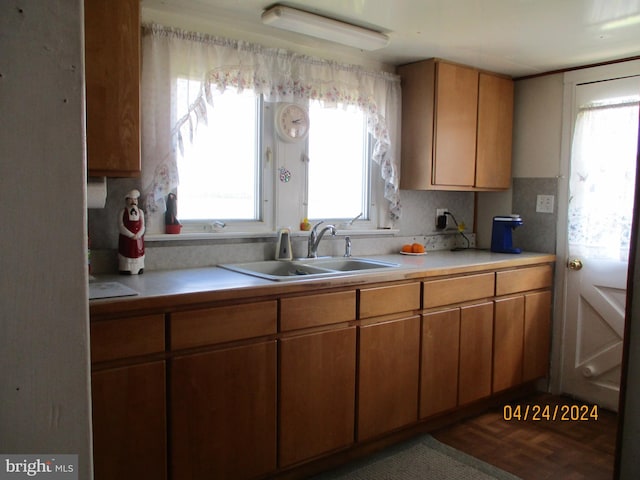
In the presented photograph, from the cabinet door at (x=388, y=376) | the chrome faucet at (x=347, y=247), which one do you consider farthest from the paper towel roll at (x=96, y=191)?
the chrome faucet at (x=347, y=247)

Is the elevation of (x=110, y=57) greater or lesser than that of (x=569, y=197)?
greater

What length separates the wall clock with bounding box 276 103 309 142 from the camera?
2.84 m

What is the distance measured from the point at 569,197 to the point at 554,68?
34.2 inches

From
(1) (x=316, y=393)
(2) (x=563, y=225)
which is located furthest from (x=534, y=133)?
(1) (x=316, y=393)

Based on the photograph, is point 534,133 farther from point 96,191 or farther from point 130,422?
point 130,422

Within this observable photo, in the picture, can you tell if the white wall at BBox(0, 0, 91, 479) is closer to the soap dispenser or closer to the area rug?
the area rug

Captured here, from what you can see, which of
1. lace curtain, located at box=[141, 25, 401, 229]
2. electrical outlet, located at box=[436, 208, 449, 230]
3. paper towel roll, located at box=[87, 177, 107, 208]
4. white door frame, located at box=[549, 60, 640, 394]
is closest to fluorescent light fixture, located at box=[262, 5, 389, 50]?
lace curtain, located at box=[141, 25, 401, 229]

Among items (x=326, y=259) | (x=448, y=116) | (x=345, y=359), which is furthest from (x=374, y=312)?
(x=448, y=116)

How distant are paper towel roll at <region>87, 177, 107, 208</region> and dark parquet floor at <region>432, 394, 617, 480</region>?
2141mm

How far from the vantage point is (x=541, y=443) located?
281 cm

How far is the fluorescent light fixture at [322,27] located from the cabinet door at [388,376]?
146cm

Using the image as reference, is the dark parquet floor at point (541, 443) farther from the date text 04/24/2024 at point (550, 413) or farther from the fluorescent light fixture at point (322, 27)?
the fluorescent light fixture at point (322, 27)

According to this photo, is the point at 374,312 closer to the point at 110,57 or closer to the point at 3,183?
the point at 110,57

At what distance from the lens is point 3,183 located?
2.37 ft
